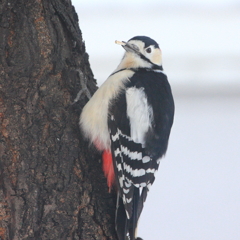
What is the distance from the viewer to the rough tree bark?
1.81 metres

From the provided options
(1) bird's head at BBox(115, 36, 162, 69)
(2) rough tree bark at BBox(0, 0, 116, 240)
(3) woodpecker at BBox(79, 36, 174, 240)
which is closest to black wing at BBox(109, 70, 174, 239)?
(3) woodpecker at BBox(79, 36, 174, 240)

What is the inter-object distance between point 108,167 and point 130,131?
21 centimetres

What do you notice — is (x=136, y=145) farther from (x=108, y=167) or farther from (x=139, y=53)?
(x=139, y=53)

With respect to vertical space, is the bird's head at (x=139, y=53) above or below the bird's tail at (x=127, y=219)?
above

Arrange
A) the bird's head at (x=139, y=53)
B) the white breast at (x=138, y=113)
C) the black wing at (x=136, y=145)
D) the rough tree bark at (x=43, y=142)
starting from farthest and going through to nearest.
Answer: the bird's head at (x=139, y=53) → the white breast at (x=138, y=113) → the black wing at (x=136, y=145) → the rough tree bark at (x=43, y=142)

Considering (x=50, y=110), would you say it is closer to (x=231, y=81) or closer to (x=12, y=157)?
(x=12, y=157)

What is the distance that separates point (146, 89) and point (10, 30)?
0.75 meters

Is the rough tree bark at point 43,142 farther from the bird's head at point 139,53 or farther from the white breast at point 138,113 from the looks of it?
the bird's head at point 139,53

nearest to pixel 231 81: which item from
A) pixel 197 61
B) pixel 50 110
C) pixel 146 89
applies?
pixel 197 61

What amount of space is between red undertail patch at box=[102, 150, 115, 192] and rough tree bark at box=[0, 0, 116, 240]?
1.5 inches

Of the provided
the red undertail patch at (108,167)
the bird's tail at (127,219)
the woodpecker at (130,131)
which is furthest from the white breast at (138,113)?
the bird's tail at (127,219)

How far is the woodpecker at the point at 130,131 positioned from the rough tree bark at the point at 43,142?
74mm

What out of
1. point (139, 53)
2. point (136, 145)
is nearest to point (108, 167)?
point (136, 145)

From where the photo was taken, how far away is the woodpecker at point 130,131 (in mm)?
2051
